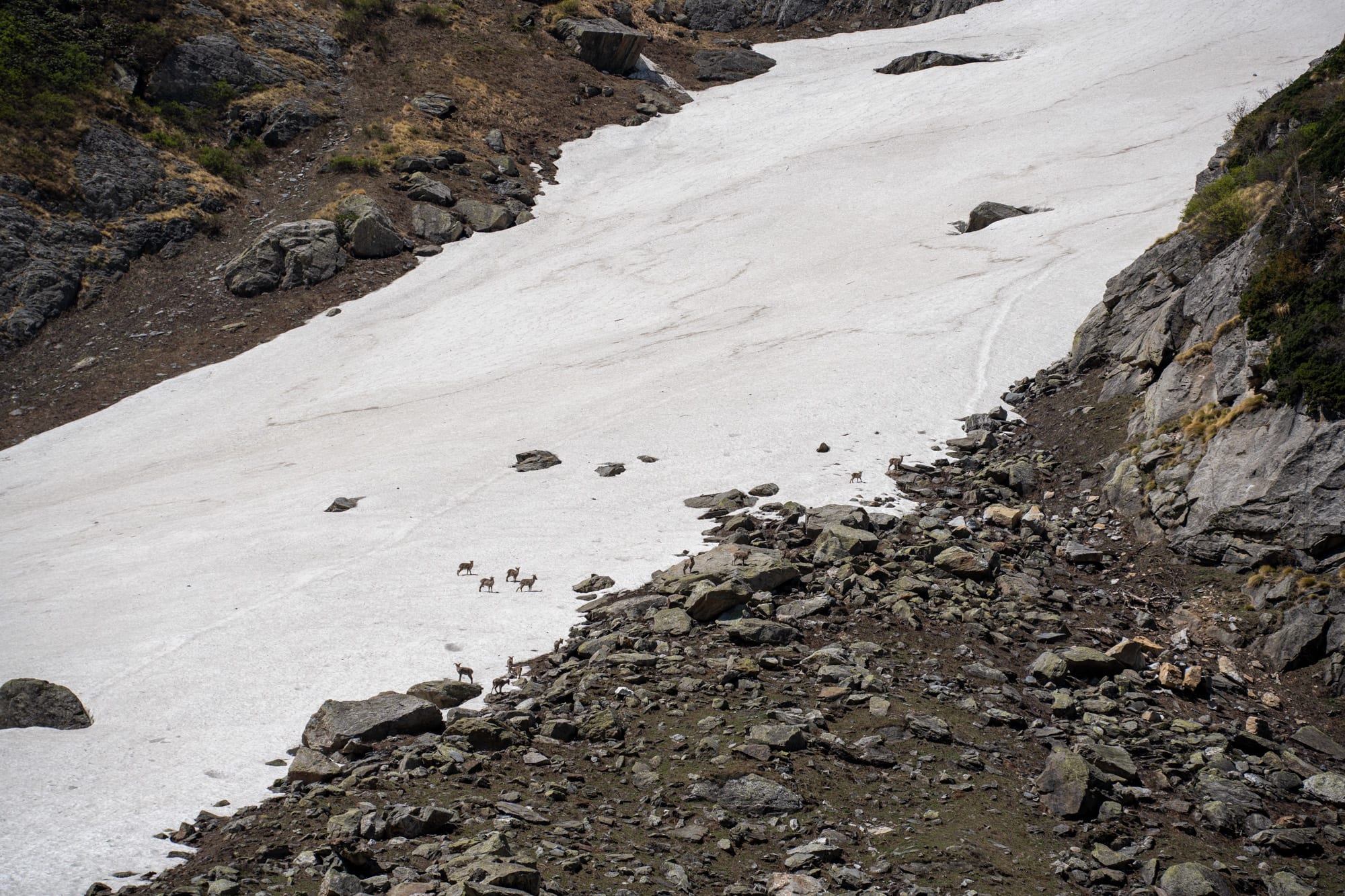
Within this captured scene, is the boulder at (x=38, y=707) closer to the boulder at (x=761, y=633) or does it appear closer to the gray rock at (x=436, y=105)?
the boulder at (x=761, y=633)

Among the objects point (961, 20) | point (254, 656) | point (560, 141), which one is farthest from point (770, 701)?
point (961, 20)

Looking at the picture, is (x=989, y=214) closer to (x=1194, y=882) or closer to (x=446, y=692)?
(x=446, y=692)

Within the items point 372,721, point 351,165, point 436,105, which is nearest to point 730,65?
point 436,105

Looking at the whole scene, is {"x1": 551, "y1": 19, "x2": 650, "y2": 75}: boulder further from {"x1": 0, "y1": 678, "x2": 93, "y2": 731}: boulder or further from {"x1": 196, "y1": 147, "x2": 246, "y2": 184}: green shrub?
{"x1": 0, "y1": 678, "x2": 93, "y2": 731}: boulder

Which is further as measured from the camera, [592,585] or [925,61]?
[925,61]

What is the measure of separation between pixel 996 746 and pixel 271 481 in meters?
19.7

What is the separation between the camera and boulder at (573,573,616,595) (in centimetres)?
1452

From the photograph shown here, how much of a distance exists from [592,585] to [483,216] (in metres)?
31.9

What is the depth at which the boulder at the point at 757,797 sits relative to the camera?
7.79 m

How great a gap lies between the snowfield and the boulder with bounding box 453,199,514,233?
4.79ft

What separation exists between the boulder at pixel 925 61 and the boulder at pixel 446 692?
5735 cm

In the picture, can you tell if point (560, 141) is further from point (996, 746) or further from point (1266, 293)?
point (996, 746)

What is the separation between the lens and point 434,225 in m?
40.5

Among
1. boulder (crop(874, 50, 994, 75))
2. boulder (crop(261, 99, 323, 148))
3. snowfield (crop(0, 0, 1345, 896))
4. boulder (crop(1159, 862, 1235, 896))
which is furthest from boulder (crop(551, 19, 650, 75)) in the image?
boulder (crop(1159, 862, 1235, 896))
